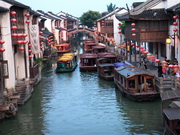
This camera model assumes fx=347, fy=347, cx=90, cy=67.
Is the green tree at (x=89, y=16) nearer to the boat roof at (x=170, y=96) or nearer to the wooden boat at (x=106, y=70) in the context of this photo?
the wooden boat at (x=106, y=70)

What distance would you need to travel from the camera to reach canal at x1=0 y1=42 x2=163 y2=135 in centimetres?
1862

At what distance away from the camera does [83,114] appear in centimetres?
2203

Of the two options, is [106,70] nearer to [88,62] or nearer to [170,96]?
[88,62]

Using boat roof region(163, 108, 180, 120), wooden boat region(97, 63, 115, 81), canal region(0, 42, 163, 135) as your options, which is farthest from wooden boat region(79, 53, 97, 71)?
boat roof region(163, 108, 180, 120)

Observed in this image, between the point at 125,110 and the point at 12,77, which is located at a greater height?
the point at 12,77

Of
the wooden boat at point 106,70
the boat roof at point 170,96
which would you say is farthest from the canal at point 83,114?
the wooden boat at point 106,70

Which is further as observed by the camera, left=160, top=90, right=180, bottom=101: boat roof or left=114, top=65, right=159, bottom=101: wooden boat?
left=114, top=65, right=159, bottom=101: wooden boat

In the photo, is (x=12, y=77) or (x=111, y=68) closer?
(x=12, y=77)

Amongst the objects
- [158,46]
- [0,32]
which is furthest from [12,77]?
[158,46]

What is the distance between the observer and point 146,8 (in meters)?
32.1

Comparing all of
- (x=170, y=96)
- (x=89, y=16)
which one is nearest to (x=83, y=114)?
(x=170, y=96)

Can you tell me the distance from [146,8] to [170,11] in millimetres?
2607

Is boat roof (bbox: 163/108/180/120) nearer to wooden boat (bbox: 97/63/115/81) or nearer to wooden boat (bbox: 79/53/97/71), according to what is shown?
wooden boat (bbox: 97/63/115/81)

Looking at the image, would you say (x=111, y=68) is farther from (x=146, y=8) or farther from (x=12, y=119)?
(x=12, y=119)
